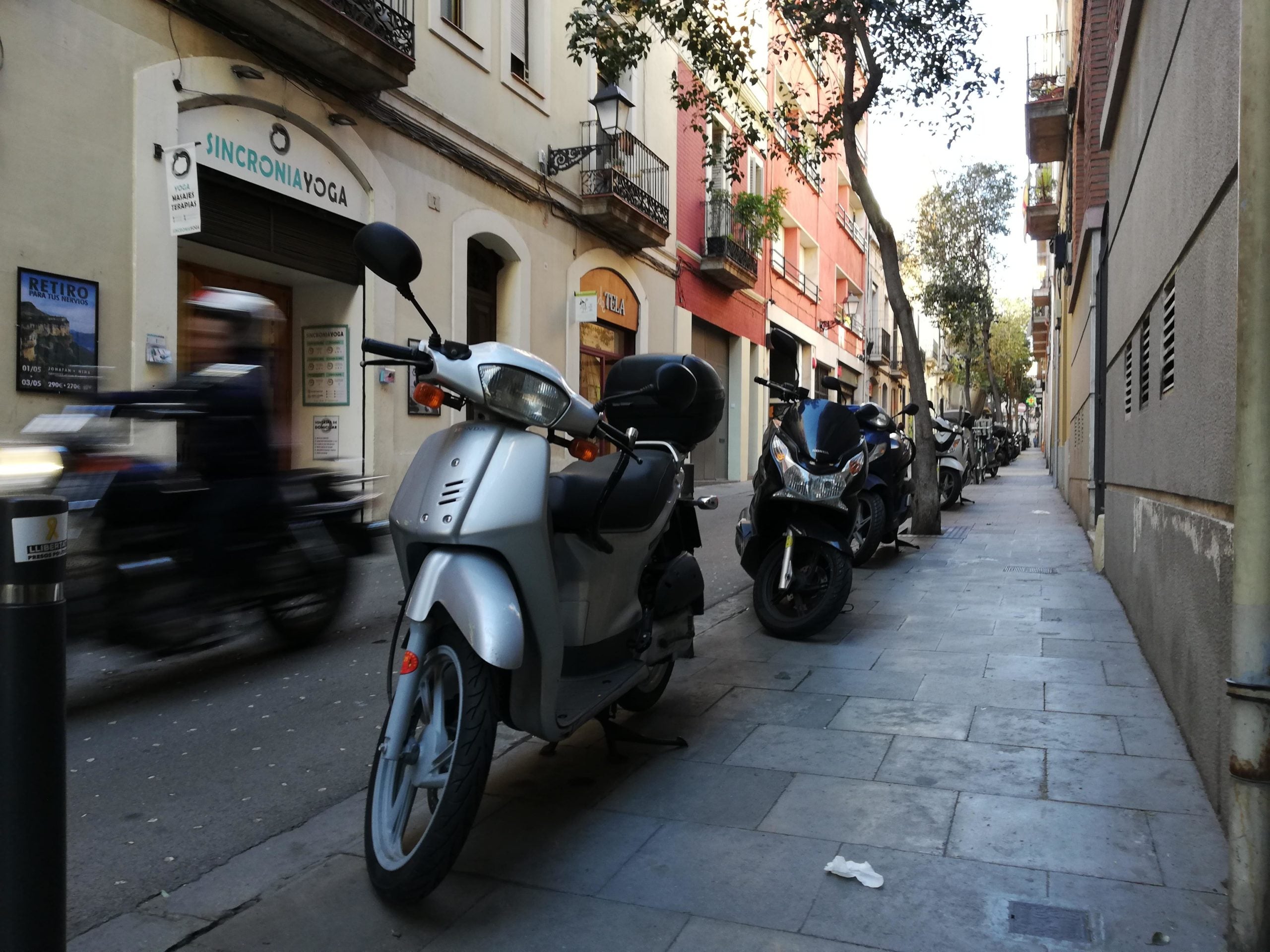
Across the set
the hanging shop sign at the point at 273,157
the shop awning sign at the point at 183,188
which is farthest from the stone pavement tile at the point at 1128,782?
the hanging shop sign at the point at 273,157

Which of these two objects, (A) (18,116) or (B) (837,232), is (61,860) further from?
(B) (837,232)

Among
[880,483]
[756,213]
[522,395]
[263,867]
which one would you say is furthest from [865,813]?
[756,213]

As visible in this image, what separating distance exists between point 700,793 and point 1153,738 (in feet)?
5.96

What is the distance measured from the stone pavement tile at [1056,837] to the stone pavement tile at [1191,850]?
0.10ft

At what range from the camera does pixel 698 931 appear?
2.41 meters

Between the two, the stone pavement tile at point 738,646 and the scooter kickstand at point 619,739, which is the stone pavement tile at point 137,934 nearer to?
the scooter kickstand at point 619,739

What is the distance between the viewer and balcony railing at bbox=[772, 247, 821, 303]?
89.8ft

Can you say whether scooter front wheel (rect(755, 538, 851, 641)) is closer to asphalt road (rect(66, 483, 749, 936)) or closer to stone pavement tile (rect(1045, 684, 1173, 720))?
stone pavement tile (rect(1045, 684, 1173, 720))

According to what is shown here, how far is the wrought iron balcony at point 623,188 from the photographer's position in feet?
51.7

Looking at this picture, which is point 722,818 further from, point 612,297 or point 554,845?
point 612,297

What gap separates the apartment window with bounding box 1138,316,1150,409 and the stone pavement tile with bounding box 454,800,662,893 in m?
3.54

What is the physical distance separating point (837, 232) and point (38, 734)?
3570 centimetres

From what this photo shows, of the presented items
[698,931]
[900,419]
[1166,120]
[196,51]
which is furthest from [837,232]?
[698,931]

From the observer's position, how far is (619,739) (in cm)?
377
